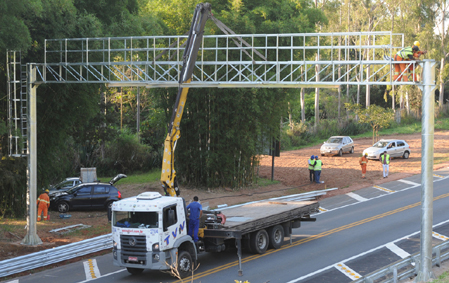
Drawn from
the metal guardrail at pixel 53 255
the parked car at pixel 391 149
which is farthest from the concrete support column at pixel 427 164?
the parked car at pixel 391 149

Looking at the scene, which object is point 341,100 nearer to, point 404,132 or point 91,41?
point 404,132

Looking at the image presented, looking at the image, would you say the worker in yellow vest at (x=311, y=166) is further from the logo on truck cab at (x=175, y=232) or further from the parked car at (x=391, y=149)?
the logo on truck cab at (x=175, y=232)

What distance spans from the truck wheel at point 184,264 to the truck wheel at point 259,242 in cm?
246

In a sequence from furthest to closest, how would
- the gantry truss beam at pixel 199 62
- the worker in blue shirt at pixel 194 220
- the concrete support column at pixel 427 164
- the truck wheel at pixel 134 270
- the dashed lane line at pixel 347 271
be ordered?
1. the gantry truss beam at pixel 199 62
2. the worker in blue shirt at pixel 194 220
3. the truck wheel at pixel 134 270
4. the dashed lane line at pixel 347 271
5. the concrete support column at pixel 427 164

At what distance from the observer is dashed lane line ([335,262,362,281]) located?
43.0ft

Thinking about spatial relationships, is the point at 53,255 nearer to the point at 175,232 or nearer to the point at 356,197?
the point at 175,232

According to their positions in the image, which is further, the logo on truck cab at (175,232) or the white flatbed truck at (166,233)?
the logo on truck cab at (175,232)

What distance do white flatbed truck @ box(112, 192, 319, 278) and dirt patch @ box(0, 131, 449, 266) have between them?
1.93 m

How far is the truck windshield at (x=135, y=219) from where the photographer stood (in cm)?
1252

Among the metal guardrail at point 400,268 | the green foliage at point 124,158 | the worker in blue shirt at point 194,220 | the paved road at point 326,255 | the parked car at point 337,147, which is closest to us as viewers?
the metal guardrail at point 400,268

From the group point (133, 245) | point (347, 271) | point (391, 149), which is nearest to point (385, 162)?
point (391, 149)

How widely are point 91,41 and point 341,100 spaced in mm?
46103

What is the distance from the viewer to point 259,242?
50.2 feet

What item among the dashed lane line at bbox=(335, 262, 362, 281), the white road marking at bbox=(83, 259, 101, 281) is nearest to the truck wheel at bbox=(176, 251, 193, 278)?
the white road marking at bbox=(83, 259, 101, 281)
